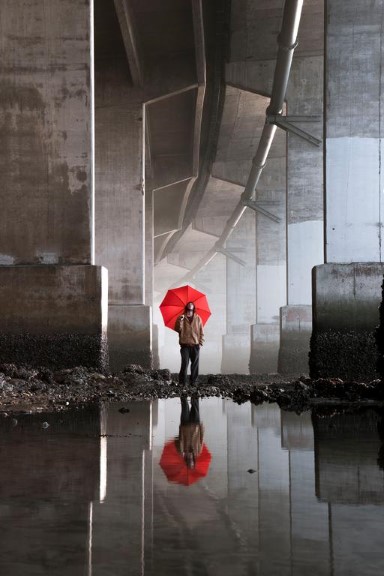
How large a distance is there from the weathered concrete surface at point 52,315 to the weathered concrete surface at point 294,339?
12.6 metres

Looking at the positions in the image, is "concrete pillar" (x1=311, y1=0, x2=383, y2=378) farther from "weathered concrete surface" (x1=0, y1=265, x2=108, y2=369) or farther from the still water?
the still water

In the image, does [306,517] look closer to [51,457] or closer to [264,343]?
[51,457]

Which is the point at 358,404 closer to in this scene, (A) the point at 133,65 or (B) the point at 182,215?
(A) the point at 133,65

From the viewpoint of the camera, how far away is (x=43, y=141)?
1220 centimetres

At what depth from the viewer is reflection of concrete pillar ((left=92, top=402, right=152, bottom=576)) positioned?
8.98 feet

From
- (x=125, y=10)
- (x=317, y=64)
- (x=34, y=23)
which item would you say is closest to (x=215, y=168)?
(x=317, y=64)

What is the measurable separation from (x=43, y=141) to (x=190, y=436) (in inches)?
267

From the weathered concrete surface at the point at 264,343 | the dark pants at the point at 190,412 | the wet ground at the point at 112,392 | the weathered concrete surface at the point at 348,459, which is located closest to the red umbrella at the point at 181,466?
the weathered concrete surface at the point at 348,459

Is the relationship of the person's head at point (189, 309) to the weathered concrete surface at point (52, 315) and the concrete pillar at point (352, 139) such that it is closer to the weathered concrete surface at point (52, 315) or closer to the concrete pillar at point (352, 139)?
the weathered concrete surface at point (52, 315)

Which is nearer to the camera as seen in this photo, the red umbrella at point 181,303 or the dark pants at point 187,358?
the dark pants at point 187,358

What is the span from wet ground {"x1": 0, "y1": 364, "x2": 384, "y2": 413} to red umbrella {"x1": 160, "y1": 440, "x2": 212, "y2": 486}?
10.0 ft

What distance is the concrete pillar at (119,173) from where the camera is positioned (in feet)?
73.2

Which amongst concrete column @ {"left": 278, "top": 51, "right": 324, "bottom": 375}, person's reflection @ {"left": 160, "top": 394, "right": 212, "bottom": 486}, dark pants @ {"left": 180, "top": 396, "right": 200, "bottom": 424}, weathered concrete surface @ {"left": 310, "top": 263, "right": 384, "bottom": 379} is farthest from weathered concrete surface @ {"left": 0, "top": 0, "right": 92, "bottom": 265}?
concrete column @ {"left": 278, "top": 51, "right": 324, "bottom": 375}

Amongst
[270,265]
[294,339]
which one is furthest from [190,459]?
[270,265]
